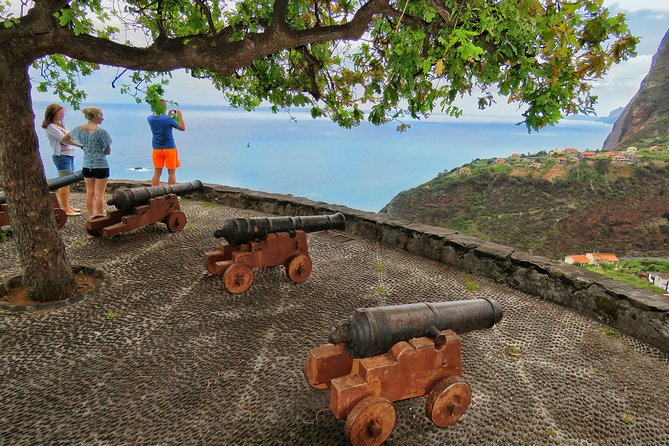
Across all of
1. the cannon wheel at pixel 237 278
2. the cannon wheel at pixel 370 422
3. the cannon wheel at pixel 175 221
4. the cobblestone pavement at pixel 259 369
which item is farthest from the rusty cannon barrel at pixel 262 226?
the cannon wheel at pixel 370 422

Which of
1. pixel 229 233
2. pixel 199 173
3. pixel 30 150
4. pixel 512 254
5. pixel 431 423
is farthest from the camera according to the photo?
pixel 199 173

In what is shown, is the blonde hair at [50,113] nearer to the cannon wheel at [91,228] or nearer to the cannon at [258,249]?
the cannon wheel at [91,228]

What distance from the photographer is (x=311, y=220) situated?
4.55m

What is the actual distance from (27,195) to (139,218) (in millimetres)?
1943

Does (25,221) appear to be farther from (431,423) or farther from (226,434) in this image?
(431,423)

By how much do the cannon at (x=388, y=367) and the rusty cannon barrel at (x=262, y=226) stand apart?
2.08m

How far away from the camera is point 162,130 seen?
6.80 metres

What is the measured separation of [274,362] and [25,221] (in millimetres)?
2821

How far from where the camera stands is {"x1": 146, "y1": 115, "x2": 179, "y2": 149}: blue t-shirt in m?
6.71

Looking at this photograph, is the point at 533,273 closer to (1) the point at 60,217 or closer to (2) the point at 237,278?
(2) the point at 237,278

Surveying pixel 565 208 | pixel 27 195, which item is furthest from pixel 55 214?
pixel 565 208

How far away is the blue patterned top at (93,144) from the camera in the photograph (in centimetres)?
545

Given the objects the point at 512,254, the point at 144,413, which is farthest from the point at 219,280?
the point at 512,254

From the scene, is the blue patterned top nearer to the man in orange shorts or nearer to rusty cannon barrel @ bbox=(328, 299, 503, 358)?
the man in orange shorts
